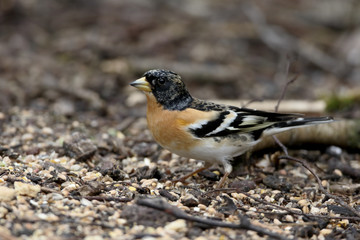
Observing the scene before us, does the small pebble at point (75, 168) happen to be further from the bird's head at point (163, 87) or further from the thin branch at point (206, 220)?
the thin branch at point (206, 220)

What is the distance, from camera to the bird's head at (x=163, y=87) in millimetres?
3949

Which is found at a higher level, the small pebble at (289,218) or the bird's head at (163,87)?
the bird's head at (163,87)

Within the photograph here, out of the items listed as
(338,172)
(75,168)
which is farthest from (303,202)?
(75,168)

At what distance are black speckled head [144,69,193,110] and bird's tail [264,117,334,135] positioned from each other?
732 mm

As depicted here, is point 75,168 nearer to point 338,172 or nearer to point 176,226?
point 176,226

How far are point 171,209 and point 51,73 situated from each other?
4249mm

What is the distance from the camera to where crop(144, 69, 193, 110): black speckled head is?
396 cm

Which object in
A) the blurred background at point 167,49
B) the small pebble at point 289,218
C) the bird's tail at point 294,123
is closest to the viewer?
the small pebble at point 289,218

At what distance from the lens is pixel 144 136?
5.07 meters

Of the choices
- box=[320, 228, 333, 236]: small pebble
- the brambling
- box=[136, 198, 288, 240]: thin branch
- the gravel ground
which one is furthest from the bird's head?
box=[320, 228, 333, 236]: small pebble

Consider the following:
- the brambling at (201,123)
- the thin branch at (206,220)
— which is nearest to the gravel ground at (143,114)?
the thin branch at (206,220)

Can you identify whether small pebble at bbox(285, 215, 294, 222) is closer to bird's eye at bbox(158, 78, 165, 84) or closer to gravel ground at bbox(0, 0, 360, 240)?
gravel ground at bbox(0, 0, 360, 240)

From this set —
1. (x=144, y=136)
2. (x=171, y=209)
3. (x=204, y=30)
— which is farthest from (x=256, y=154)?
(x=204, y=30)

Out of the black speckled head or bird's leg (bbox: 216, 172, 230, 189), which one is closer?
bird's leg (bbox: 216, 172, 230, 189)
